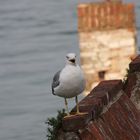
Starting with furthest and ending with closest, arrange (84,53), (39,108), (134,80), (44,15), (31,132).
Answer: (44,15), (39,108), (31,132), (84,53), (134,80)

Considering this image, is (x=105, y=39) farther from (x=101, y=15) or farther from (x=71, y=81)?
(x=71, y=81)

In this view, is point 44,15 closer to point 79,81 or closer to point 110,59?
point 110,59

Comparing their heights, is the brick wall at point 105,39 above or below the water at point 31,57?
below

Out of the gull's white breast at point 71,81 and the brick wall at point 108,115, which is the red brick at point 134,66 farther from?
Answer: the gull's white breast at point 71,81

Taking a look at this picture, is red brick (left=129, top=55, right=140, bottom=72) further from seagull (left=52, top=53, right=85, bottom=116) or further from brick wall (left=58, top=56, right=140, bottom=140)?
seagull (left=52, top=53, right=85, bottom=116)

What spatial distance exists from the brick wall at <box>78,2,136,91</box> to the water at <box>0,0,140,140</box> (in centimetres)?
384

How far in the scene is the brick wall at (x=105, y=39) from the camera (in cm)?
2302

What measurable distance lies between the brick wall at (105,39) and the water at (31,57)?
12.6 ft

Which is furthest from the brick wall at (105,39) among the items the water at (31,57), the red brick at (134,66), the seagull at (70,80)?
the seagull at (70,80)

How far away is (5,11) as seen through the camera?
59781 mm

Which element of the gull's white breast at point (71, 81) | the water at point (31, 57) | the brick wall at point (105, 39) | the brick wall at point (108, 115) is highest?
the water at point (31, 57)

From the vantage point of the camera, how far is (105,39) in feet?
76.7

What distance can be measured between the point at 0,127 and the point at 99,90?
22.5m

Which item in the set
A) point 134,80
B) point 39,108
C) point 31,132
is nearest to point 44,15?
point 39,108
